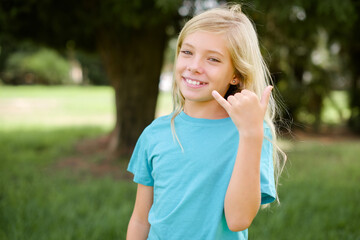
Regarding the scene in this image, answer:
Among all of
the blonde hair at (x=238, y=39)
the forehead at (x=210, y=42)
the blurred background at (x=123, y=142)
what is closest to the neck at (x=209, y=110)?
the blonde hair at (x=238, y=39)

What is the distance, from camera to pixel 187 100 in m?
1.54

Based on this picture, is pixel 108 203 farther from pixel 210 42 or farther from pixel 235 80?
pixel 210 42

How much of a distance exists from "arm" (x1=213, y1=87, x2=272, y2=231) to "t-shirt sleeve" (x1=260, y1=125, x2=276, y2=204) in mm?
108

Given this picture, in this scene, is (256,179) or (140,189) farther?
(140,189)

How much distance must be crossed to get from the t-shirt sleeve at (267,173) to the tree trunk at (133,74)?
14.4 feet

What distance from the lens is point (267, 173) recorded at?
52.3 inches

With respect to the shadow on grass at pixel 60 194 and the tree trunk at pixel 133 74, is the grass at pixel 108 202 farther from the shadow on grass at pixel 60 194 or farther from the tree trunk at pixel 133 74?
the tree trunk at pixel 133 74

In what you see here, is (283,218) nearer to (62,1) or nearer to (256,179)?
(256,179)

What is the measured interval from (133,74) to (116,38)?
62 centimetres

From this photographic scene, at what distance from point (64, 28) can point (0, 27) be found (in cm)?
92

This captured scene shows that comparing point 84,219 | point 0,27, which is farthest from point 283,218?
point 0,27

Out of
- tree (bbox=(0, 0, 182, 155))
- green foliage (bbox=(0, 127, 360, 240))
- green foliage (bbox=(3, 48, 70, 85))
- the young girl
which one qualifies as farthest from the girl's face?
green foliage (bbox=(3, 48, 70, 85))

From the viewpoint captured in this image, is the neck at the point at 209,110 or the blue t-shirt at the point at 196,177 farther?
the neck at the point at 209,110

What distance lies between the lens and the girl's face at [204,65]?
1375 millimetres
